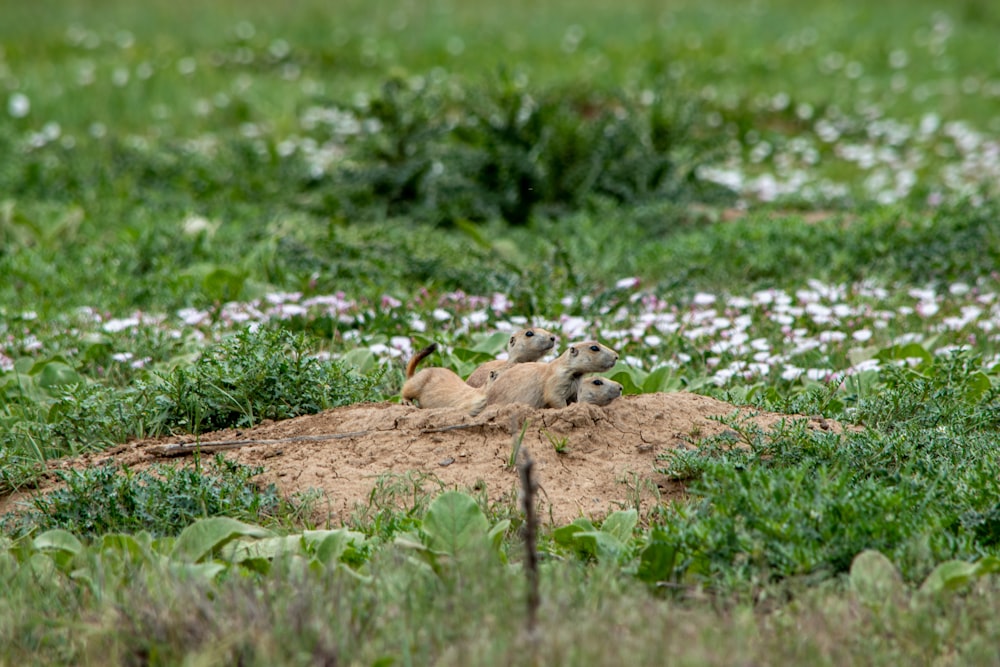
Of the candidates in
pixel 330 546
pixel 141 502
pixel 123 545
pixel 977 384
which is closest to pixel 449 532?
pixel 330 546

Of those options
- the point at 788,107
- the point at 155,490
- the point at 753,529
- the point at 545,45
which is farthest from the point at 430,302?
the point at 545,45

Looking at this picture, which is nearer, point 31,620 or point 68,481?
point 31,620

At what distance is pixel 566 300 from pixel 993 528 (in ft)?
10.8

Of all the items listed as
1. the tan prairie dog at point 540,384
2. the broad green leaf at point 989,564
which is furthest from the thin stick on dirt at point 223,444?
the broad green leaf at point 989,564

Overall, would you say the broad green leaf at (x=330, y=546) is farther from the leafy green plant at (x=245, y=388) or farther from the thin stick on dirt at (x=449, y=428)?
the leafy green plant at (x=245, y=388)

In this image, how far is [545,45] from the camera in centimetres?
1672

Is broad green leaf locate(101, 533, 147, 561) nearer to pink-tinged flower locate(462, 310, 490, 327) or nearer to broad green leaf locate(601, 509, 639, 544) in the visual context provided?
broad green leaf locate(601, 509, 639, 544)

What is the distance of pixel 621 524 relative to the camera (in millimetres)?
3768

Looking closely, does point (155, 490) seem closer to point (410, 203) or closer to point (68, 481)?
point (68, 481)

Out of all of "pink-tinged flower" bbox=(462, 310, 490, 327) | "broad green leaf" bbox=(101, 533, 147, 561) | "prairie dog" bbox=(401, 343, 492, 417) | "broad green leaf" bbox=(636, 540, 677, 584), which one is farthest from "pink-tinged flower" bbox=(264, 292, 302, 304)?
Result: "broad green leaf" bbox=(636, 540, 677, 584)

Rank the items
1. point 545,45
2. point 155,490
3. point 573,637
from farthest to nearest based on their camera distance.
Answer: point 545,45, point 155,490, point 573,637

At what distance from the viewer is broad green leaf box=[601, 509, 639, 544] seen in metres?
3.73

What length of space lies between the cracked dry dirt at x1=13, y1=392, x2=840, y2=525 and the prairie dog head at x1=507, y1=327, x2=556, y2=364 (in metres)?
→ 0.45

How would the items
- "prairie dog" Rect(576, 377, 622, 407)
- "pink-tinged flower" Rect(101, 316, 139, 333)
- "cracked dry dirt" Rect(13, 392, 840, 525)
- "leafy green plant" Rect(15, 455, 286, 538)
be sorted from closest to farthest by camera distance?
"leafy green plant" Rect(15, 455, 286, 538) → "cracked dry dirt" Rect(13, 392, 840, 525) → "prairie dog" Rect(576, 377, 622, 407) → "pink-tinged flower" Rect(101, 316, 139, 333)
